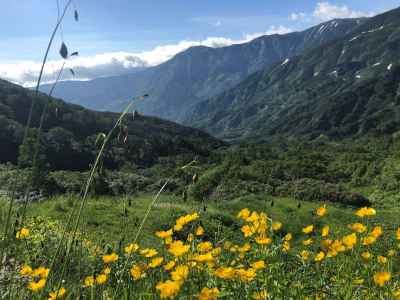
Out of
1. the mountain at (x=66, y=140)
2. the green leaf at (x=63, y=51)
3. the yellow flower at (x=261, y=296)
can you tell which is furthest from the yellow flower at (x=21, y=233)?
the mountain at (x=66, y=140)

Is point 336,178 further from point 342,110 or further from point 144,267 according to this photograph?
point 342,110

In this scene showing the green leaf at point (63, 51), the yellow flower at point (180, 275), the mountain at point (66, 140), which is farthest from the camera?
the mountain at point (66, 140)

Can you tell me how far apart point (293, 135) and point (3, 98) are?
14370 centimetres

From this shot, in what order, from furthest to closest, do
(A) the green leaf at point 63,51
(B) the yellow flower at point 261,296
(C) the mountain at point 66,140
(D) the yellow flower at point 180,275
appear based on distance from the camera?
(C) the mountain at point 66,140 < (B) the yellow flower at point 261,296 < (D) the yellow flower at point 180,275 < (A) the green leaf at point 63,51

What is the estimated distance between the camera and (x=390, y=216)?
2000 cm

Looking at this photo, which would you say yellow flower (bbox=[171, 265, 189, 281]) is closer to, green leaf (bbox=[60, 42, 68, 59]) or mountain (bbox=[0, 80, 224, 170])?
green leaf (bbox=[60, 42, 68, 59])

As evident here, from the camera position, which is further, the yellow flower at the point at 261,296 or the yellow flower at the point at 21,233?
the yellow flower at the point at 261,296

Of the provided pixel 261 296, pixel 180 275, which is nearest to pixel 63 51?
pixel 180 275

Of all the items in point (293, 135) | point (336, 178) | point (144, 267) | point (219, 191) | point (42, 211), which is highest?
point (144, 267)

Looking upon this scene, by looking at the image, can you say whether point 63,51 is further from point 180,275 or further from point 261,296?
point 261,296

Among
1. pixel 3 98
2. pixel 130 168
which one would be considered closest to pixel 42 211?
pixel 130 168

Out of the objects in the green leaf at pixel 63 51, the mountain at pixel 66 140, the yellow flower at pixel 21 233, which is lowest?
the mountain at pixel 66 140

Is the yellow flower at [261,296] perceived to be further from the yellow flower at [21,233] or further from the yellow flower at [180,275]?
the yellow flower at [21,233]

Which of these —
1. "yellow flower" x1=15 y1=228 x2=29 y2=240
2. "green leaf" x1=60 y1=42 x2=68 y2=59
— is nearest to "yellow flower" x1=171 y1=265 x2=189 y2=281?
"yellow flower" x1=15 y1=228 x2=29 y2=240
